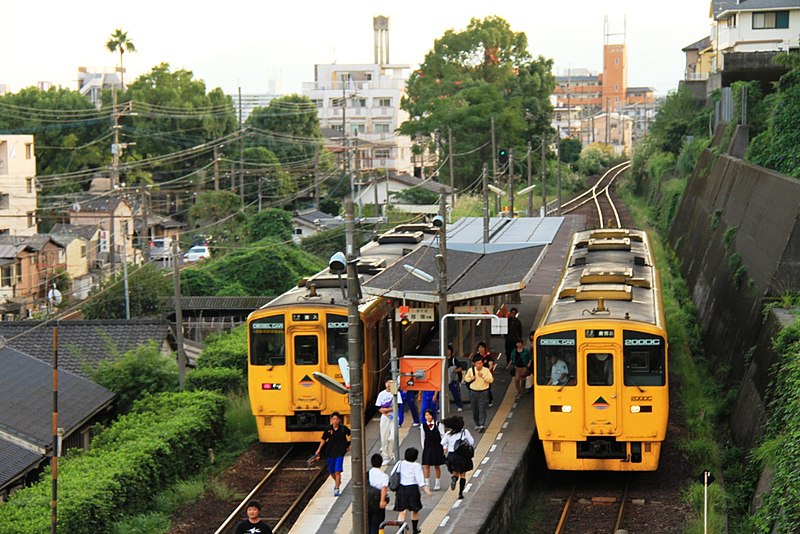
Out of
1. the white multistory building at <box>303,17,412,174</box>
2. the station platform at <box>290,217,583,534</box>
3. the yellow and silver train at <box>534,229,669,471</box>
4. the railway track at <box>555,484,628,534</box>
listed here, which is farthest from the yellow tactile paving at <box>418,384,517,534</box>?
the white multistory building at <box>303,17,412,174</box>

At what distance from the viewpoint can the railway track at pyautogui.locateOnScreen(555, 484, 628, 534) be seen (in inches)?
634

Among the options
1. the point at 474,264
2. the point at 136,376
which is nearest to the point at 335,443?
the point at 474,264

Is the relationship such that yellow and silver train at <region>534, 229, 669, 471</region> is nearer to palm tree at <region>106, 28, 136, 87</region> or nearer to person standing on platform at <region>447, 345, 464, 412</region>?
person standing on platform at <region>447, 345, 464, 412</region>

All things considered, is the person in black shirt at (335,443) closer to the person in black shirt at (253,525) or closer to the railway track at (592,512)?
the railway track at (592,512)

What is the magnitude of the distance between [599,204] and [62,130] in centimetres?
3065

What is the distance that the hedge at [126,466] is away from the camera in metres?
15.5

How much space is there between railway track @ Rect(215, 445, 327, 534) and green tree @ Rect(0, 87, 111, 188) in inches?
1980

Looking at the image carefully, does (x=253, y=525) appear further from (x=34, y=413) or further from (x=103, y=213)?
(x=103, y=213)

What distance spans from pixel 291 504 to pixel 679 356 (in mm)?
11104

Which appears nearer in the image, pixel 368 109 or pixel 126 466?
pixel 126 466

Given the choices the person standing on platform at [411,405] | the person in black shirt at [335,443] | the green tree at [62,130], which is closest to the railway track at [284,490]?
the person in black shirt at [335,443]

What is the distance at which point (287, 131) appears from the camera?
74562 mm

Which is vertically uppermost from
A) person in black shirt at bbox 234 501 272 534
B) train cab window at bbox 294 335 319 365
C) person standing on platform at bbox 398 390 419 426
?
train cab window at bbox 294 335 319 365

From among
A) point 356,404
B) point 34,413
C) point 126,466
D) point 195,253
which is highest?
point 356,404
